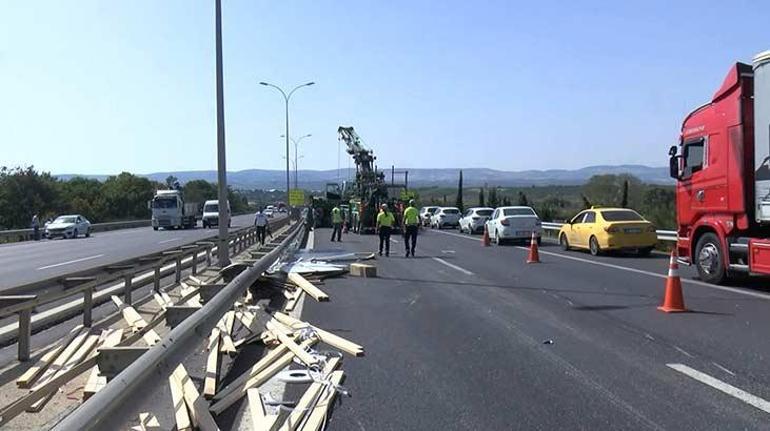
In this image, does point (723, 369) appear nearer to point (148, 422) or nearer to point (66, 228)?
point (148, 422)

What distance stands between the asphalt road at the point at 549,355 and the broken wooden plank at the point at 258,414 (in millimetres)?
547

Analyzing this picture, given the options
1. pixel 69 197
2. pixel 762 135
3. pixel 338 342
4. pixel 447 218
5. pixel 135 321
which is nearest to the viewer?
pixel 338 342

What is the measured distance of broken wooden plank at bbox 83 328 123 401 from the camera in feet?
20.4

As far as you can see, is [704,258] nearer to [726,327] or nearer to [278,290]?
[726,327]

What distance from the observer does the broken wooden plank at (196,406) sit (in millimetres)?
5449

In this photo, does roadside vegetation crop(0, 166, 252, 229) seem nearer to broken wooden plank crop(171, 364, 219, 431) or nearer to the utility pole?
the utility pole

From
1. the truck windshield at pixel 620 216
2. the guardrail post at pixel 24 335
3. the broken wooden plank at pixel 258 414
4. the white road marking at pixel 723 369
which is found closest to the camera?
the broken wooden plank at pixel 258 414

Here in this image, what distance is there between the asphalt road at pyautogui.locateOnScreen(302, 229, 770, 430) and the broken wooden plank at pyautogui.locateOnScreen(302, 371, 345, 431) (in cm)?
12

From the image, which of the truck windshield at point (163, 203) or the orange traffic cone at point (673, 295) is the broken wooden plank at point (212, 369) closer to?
the orange traffic cone at point (673, 295)

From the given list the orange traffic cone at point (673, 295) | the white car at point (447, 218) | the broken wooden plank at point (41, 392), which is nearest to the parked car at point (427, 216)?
the white car at point (447, 218)

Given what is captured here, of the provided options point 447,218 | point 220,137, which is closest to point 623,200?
point 447,218

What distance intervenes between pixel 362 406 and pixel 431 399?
616 mm

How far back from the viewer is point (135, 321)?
364 inches

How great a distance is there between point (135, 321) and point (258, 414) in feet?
13.1
